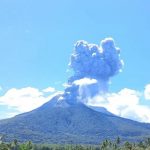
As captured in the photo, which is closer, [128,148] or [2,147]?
[2,147]

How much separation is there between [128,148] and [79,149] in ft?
121

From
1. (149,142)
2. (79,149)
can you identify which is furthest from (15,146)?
(149,142)

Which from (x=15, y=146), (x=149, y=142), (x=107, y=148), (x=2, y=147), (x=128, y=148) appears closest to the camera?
(x=2, y=147)

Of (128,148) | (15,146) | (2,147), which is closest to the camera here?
(2,147)

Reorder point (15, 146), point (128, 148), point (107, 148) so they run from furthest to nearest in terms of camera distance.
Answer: point (107, 148)
point (15, 146)
point (128, 148)

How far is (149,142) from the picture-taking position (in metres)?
199

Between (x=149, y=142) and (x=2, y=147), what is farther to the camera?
(x=149, y=142)

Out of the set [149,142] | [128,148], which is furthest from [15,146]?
[149,142]

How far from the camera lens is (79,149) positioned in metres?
186

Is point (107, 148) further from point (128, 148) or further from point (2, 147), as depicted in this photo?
point (2, 147)

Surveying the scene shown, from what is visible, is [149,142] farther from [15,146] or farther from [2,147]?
[2,147]

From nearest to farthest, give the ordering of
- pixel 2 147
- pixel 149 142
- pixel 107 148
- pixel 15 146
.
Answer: pixel 2 147 < pixel 15 146 < pixel 107 148 < pixel 149 142

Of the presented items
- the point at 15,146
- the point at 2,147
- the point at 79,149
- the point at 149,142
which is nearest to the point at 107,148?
the point at 79,149

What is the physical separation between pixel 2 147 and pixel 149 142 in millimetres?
85352
